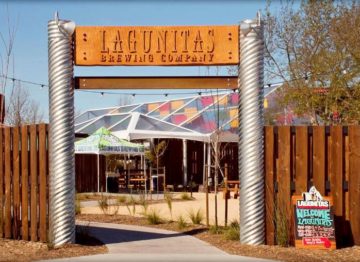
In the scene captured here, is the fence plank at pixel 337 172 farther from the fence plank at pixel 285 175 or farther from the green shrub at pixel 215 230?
the green shrub at pixel 215 230

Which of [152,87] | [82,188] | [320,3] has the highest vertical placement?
[320,3]

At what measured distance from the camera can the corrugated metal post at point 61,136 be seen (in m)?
10.8

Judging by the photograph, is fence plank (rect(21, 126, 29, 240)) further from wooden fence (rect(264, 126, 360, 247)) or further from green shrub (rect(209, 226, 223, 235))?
wooden fence (rect(264, 126, 360, 247))

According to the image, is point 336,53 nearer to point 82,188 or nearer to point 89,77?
point 89,77

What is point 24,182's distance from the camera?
37.4 ft

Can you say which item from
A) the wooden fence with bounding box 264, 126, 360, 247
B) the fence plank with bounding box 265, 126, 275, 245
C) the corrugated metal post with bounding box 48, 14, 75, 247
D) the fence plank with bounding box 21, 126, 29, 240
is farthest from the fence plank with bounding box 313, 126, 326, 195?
the fence plank with bounding box 21, 126, 29, 240

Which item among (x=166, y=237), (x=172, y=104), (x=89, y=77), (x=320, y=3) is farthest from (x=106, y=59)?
(x=172, y=104)

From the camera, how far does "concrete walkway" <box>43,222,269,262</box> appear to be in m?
9.86

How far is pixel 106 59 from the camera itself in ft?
37.4

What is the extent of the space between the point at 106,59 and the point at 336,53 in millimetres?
10291

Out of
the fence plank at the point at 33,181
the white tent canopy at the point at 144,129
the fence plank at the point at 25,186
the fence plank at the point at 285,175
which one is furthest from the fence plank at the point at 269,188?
the white tent canopy at the point at 144,129

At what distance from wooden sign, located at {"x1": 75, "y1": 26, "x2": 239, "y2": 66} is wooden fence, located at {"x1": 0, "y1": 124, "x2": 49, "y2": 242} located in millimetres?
1692

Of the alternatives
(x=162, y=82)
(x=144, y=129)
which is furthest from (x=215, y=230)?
(x=144, y=129)

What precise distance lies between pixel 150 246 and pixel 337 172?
3.43 metres
